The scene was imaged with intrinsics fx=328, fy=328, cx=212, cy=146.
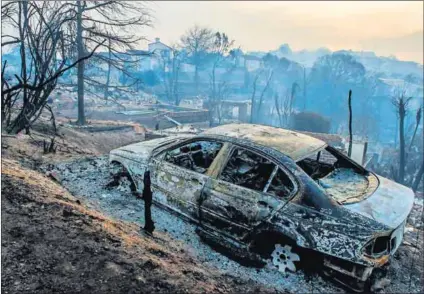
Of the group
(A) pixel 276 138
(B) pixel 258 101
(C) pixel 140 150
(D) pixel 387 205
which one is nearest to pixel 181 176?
(C) pixel 140 150

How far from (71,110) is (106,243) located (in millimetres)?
30770

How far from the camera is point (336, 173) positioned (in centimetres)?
449

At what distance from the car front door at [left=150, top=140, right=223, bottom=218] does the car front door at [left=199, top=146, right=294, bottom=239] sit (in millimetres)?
183

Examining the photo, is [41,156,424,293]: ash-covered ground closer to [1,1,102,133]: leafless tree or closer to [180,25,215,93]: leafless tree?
[1,1,102,133]: leafless tree

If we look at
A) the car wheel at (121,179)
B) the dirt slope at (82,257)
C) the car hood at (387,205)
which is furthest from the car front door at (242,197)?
the car wheel at (121,179)

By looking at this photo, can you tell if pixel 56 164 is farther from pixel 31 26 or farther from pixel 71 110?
pixel 71 110

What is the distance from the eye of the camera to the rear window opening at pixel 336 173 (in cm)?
387

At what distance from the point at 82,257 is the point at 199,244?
151 cm

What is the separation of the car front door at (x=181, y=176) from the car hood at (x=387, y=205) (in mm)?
1757

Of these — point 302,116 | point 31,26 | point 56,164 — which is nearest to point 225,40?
point 302,116

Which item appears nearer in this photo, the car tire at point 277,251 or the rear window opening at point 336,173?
the car tire at point 277,251

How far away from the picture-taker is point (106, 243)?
317 centimetres

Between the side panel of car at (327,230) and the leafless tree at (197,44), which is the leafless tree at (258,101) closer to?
the leafless tree at (197,44)

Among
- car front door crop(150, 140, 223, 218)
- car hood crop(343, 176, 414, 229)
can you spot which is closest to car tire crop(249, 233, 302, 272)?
car hood crop(343, 176, 414, 229)
